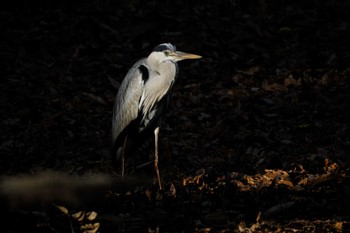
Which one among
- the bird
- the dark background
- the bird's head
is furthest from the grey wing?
the dark background

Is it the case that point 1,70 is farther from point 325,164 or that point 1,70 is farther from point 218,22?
point 325,164

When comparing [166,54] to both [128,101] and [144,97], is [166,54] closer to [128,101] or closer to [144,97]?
[144,97]

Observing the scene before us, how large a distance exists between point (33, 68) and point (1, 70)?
0.44m

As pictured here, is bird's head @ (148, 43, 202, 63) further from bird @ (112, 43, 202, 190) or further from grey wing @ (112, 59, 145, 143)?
grey wing @ (112, 59, 145, 143)

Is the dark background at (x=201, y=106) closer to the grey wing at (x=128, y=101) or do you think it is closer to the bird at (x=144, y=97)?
the bird at (x=144, y=97)

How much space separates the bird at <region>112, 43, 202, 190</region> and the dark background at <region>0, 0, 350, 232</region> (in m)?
0.38

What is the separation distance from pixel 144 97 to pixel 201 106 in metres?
1.54

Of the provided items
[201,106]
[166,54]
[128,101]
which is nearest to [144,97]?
[128,101]

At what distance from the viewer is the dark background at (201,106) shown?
4973 mm

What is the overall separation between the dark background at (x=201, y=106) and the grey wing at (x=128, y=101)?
53 cm

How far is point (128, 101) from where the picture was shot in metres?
5.95

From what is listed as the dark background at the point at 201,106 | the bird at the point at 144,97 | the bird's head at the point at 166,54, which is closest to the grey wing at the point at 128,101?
the bird at the point at 144,97

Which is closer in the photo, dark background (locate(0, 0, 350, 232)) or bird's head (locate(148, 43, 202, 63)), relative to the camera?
dark background (locate(0, 0, 350, 232))

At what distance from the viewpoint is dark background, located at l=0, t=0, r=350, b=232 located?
16.3ft
